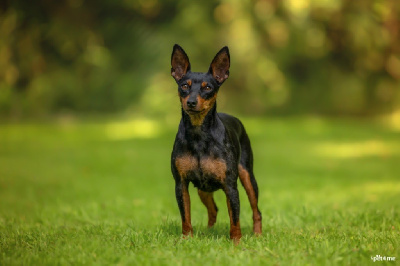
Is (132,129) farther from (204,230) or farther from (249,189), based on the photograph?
(249,189)

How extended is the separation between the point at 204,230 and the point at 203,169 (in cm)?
128

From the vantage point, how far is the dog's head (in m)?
5.05

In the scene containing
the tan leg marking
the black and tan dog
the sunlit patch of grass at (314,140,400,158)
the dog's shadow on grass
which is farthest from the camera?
the sunlit patch of grass at (314,140,400,158)

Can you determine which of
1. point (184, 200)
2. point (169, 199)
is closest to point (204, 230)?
point (184, 200)

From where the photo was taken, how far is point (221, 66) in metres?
5.43

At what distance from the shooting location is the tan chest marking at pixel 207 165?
17.0 feet

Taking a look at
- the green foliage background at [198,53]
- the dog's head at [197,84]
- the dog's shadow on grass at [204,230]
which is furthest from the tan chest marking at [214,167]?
the green foliage background at [198,53]

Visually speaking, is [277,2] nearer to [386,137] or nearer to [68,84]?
[386,137]

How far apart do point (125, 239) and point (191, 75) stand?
1.72m

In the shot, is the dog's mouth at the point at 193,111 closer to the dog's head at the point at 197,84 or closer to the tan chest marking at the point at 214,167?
the dog's head at the point at 197,84

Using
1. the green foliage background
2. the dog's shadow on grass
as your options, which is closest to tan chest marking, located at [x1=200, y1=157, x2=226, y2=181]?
the dog's shadow on grass

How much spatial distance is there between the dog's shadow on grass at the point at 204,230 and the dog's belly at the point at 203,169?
651 mm

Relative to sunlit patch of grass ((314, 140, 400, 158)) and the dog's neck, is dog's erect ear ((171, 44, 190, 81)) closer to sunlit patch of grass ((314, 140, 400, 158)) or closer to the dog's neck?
the dog's neck

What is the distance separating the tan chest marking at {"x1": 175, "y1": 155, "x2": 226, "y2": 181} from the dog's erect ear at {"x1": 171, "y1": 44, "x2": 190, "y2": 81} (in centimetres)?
85
